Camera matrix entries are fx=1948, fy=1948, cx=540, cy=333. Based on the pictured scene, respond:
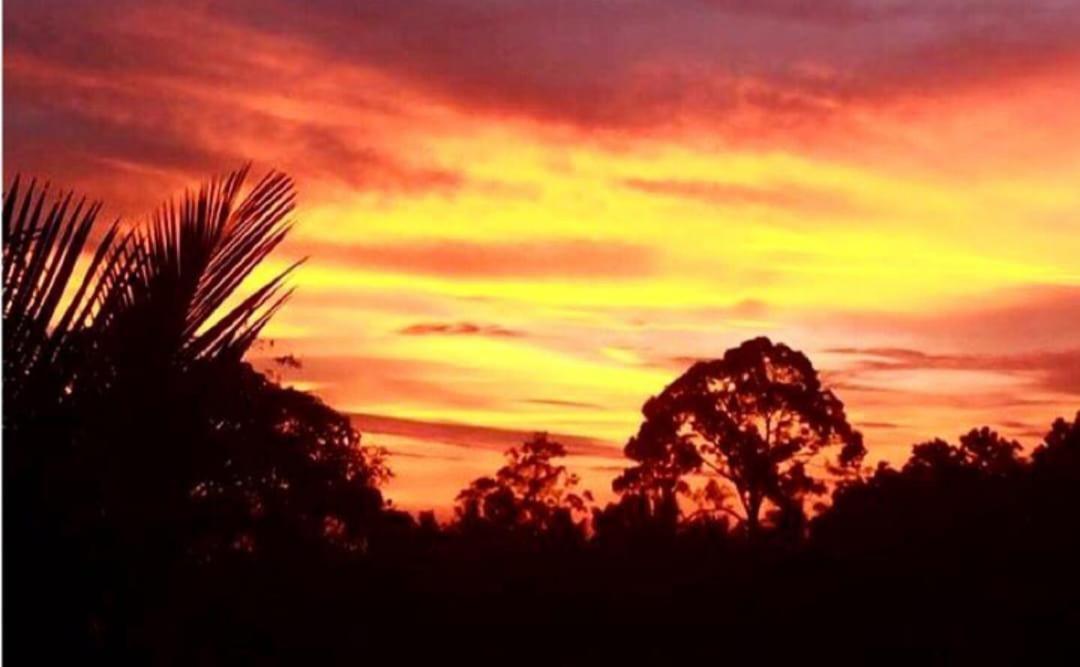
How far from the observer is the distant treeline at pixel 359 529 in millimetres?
4602

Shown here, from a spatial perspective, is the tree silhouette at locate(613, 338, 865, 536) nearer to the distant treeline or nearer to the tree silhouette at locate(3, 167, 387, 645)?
the distant treeline

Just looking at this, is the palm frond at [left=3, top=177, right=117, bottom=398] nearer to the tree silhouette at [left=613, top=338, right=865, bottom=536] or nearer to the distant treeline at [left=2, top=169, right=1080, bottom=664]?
the distant treeline at [left=2, top=169, right=1080, bottom=664]

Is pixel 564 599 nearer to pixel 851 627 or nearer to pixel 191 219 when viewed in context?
pixel 851 627

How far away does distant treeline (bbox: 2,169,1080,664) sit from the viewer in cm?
460

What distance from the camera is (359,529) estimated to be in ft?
83.8

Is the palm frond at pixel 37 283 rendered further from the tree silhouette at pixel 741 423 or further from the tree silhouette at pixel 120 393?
the tree silhouette at pixel 741 423

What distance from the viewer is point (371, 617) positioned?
16797 mm

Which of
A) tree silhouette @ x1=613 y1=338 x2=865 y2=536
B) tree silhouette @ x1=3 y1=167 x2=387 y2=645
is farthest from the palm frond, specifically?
tree silhouette @ x1=613 y1=338 x2=865 y2=536

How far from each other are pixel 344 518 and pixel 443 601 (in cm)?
972

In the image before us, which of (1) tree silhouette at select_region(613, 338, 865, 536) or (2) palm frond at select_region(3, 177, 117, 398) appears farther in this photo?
(1) tree silhouette at select_region(613, 338, 865, 536)

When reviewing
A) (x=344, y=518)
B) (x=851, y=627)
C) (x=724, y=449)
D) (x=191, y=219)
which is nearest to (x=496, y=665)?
(x=851, y=627)

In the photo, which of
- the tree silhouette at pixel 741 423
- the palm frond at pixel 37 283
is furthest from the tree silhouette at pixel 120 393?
the tree silhouette at pixel 741 423

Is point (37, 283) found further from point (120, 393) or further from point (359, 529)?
point (359, 529)

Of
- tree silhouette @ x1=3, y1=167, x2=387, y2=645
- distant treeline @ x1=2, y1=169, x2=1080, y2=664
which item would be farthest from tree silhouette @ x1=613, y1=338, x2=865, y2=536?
tree silhouette @ x1=3, y1=167, x2=387, y2=645
